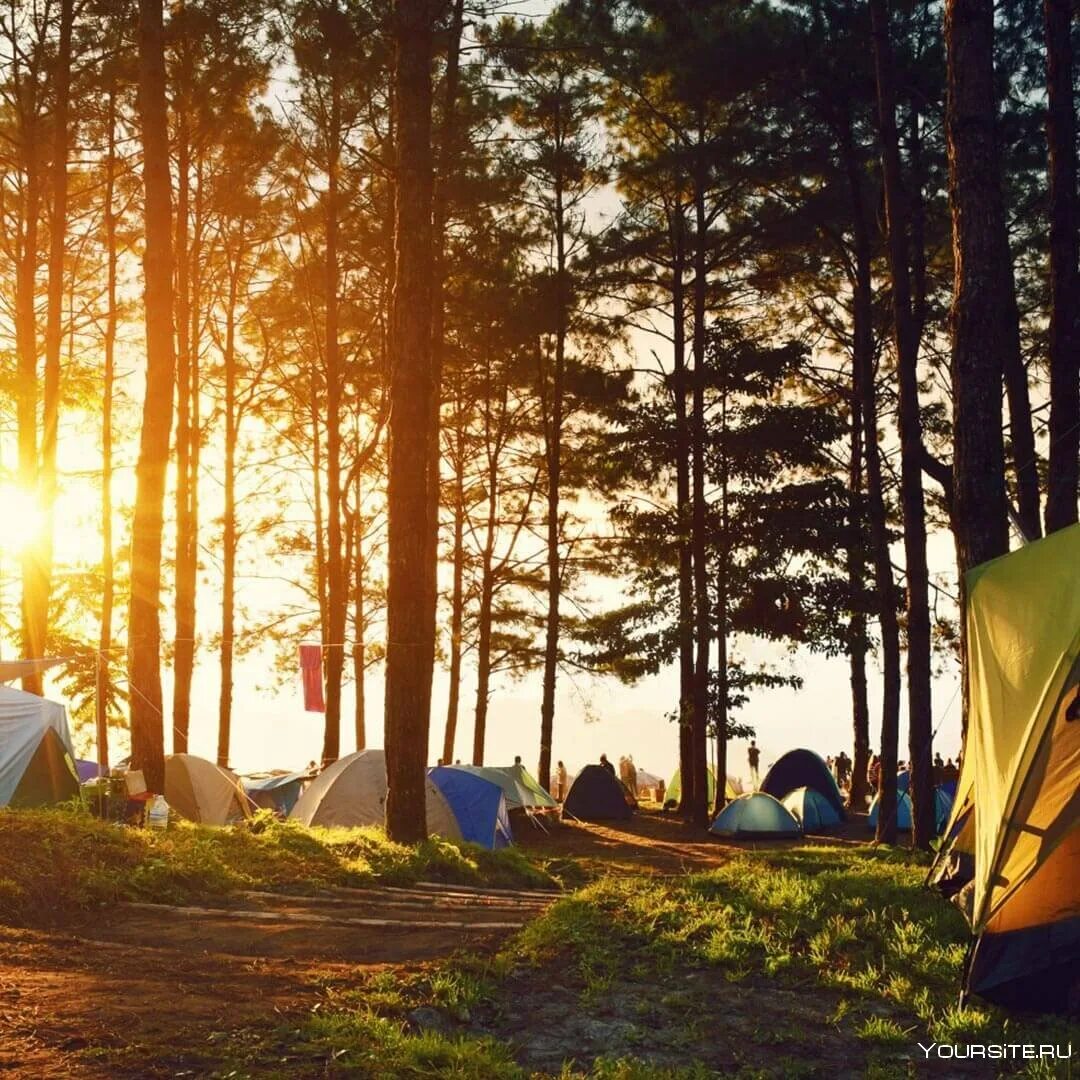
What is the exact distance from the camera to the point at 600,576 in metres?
27.5

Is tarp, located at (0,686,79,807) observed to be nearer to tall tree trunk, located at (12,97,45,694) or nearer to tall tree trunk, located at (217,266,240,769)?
tall tree trunk, located at (12,97,45,694)

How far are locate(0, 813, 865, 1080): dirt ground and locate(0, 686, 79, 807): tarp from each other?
19.4 feet

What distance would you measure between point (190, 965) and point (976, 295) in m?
7.42

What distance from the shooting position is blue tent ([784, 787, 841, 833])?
69.3 feet

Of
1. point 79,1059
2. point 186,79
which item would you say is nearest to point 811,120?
point 186,79

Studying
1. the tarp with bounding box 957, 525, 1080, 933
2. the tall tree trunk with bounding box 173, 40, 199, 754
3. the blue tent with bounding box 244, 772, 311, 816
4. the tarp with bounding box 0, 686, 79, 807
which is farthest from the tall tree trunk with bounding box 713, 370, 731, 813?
the tarp with bounding box 957, 525, 1080, 933

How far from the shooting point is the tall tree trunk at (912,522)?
13.8m

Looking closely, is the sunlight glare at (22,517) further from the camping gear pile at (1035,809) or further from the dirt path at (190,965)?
the camping gear pile at (1035,809)

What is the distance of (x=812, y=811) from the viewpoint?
21219 mm

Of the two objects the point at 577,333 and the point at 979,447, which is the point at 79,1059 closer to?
the point at 979,447

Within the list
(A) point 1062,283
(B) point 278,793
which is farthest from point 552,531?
(A) point 1062,283

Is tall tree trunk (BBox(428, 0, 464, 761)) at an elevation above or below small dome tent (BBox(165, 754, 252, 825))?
above

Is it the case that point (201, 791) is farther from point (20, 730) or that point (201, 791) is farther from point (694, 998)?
point (694, 998)

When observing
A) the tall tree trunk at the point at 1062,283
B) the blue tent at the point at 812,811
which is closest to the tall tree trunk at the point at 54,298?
the blue tent at the point at 812,811
